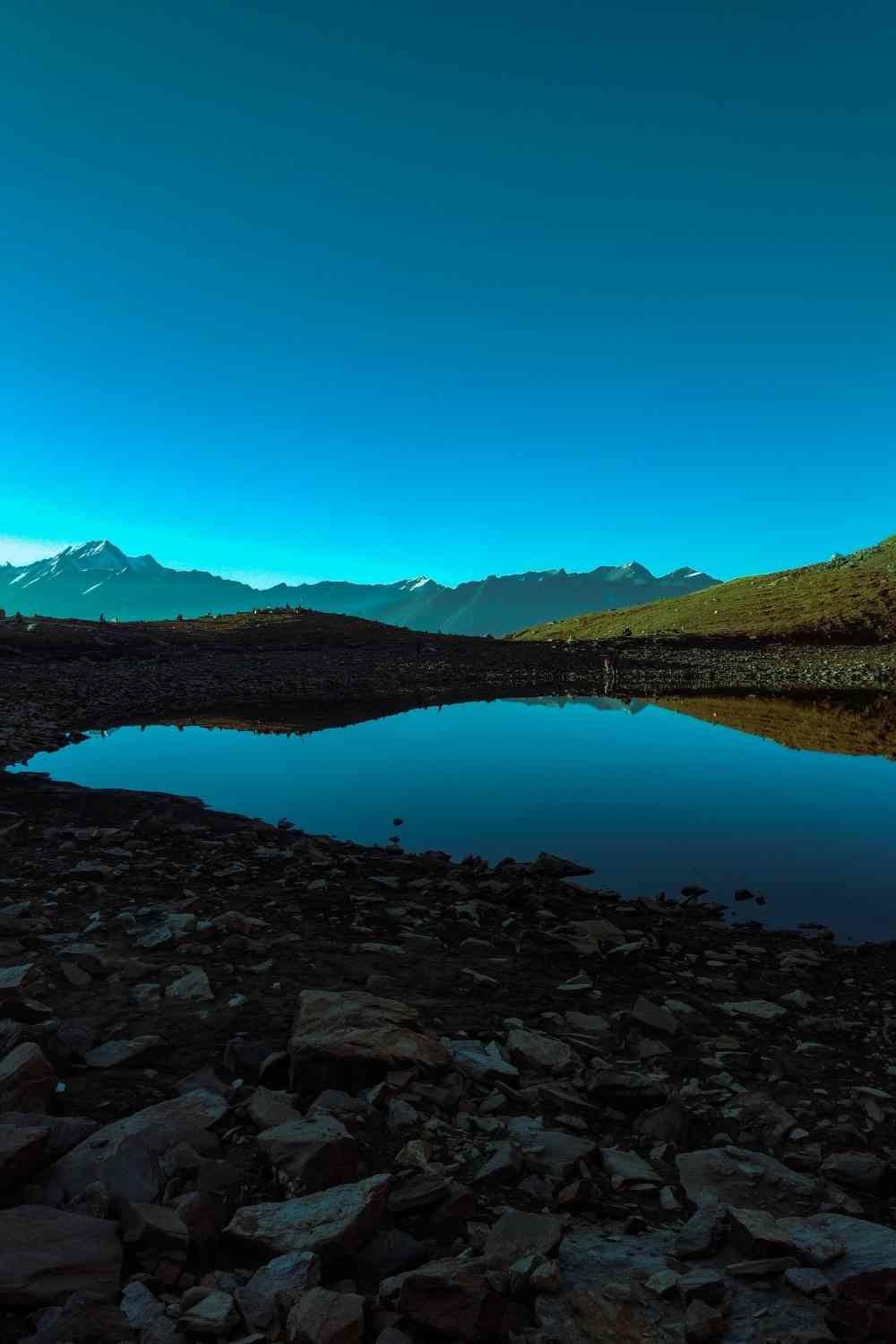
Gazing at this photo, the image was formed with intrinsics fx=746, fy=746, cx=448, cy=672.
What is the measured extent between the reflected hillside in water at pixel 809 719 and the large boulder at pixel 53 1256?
2298 centimetres

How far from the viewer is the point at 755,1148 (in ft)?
16.5

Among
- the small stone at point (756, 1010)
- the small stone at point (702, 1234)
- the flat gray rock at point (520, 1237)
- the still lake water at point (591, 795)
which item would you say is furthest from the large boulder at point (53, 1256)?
the still lake water at point (591, 795)

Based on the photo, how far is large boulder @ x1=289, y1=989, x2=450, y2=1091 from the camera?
5.57m

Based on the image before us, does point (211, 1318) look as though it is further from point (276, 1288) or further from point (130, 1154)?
point (130, 1154)

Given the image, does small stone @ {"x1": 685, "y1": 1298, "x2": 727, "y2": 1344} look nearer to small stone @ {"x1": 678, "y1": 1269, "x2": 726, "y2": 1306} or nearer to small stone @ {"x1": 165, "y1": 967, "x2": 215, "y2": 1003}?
small stone @ {"x1": 678, "y1": 1269, "x2": 726, "y2": 1306}

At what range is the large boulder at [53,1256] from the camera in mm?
3428

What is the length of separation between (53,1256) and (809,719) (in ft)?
103

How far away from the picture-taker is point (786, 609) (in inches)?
3910

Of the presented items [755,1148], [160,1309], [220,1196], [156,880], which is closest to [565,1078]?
[755,1148]

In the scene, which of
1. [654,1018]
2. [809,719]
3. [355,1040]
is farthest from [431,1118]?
[809,719]

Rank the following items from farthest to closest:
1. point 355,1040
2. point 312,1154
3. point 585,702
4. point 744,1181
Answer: point 585,702
point 355,1040
point 744,1181
point 312,1154

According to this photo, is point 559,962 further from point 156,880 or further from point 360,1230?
point 156,880

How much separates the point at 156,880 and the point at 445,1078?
21.6 feet

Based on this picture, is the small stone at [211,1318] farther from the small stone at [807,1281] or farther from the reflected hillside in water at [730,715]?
the reflected hillside in water at [730,715]
